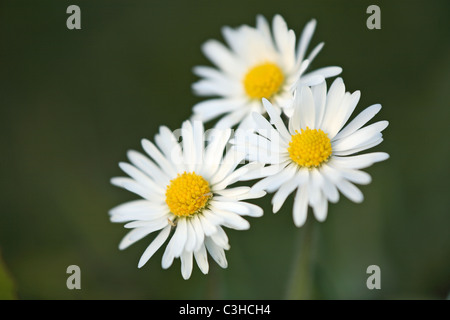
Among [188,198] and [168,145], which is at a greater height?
[168,145]

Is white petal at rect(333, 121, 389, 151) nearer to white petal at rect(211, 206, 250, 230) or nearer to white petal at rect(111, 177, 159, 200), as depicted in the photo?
white petal at rect(211, 206, 250, 230)

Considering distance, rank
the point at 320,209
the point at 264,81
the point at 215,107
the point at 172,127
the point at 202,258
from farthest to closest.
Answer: the point at 172,127 → the point at 215,107 → the point at 264,81 → the point at 202,258 → the point at 320,209

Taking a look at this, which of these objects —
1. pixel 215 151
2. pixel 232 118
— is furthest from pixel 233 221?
pixel 232 118

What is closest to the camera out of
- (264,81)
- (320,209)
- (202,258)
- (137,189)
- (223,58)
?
(320,209)

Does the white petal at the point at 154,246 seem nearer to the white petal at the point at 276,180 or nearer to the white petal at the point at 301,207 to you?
the white petal at the point at 276,180

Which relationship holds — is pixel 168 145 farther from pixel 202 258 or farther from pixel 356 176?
pixel 356 176
